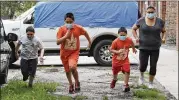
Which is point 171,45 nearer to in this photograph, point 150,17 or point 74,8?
point 74,8

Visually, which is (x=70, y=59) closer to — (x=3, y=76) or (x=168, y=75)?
(x=3, y=76)

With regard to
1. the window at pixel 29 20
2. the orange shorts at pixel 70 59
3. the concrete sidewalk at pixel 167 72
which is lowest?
the concrete sidewalk at pixel 167 72

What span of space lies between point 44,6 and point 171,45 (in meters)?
11.3

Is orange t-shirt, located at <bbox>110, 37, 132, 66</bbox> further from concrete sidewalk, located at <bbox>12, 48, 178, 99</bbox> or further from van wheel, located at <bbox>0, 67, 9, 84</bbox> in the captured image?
van wheel, located at <bbox>0, 67, 9, 84</bbox>

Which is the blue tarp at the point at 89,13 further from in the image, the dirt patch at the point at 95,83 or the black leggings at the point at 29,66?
the black leggings at the point at 29,66

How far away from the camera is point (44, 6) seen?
15602 millimetres

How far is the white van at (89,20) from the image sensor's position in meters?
15.4

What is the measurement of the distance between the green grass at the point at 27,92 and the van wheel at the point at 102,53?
5.42 meters

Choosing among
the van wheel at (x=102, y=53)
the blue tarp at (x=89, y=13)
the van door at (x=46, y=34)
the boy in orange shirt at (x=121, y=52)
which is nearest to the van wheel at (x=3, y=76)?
the boy in orange shirt at (x=121, y=52)

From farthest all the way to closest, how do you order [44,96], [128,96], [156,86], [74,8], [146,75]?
[74,8] → [146,75] → [156,86] → [128,96] → [44,96]

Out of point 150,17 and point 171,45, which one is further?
point 171,45

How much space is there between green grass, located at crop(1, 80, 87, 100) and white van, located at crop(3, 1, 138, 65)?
5355 mm

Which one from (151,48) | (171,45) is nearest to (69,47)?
(151,48)

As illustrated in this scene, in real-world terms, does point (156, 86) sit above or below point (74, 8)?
below
